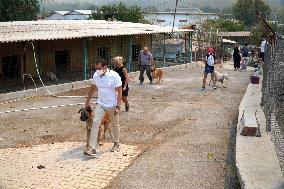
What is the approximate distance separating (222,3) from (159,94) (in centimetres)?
866

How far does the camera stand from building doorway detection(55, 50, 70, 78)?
21.1 metres

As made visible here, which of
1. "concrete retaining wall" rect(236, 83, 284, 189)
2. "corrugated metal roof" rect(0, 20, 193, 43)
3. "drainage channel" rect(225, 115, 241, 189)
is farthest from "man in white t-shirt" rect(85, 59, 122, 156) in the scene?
"corrugated metal roof" rect(0, 20, 193, 43)

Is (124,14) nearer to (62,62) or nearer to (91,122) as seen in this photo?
(62,62)

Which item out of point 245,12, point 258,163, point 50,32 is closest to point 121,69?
point 258,163

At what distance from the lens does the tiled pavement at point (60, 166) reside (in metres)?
6.58

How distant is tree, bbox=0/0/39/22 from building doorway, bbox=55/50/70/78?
59.3 feet

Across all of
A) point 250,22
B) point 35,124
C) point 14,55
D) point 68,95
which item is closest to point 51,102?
point 68,95

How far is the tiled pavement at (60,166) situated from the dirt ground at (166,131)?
301 mm

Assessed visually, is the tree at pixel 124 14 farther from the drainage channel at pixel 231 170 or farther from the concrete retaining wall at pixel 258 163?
the concrete retaining wall at pixel 258 163

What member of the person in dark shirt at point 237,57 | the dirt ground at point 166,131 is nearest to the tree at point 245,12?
the person in dark shirt at point 237,57

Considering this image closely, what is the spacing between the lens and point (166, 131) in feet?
31.7

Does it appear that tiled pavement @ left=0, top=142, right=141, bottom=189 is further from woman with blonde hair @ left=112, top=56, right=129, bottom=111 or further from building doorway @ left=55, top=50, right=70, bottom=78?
building doorway @ left=55, top=50, right=70, bottom=78

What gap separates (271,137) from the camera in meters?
7.71

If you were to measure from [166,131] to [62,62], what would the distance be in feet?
42.5
